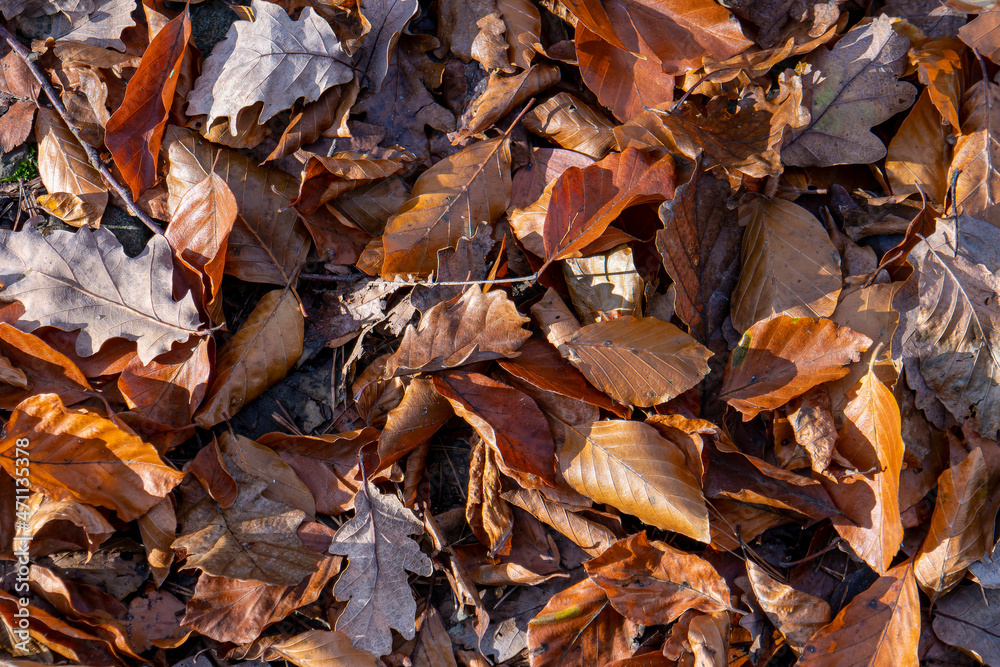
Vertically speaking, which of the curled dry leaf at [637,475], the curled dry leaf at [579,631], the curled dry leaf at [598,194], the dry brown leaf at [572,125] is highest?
the dry brown leaf at [572,125]

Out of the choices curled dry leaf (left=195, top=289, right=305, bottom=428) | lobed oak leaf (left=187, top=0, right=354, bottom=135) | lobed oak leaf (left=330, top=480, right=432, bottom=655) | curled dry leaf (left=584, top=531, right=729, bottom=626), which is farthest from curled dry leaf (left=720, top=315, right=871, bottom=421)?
lobed oak leaf (left=187, top=0, right=354, bottom=135)

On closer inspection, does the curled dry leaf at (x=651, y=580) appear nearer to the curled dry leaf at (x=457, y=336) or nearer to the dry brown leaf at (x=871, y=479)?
the dry brown leaf at (x=871, y=479)

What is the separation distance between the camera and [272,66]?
204 cm

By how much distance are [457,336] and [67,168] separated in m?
1.62

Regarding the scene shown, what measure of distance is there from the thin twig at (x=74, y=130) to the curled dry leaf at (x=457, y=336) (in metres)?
1.09

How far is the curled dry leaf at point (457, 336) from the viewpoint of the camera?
182cm

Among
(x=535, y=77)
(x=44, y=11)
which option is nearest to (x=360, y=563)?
(x=535, y=77)

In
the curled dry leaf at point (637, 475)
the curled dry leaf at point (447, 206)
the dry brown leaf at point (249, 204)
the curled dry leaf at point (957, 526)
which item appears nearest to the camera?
the curled dry leaf at point (637, 475)

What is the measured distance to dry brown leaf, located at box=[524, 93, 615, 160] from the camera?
203 centimetres

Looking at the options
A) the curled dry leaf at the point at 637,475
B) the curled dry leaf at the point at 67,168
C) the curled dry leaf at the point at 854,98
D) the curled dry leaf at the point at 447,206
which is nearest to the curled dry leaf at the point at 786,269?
the curled dry leaf at the point at 854,98

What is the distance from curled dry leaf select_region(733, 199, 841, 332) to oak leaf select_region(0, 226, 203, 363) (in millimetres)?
1860

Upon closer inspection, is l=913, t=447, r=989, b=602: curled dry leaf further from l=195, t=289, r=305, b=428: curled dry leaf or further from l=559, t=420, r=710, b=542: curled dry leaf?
l=195, t=289, r=305, b=428: curled dry leaf

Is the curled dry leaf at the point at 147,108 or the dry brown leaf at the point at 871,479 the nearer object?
the dry brown leaf at the point at 871,479

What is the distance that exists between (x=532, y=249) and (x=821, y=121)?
113 cm
